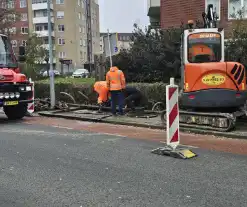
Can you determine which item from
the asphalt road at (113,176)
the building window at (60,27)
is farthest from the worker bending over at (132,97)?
the building window at (60,27)

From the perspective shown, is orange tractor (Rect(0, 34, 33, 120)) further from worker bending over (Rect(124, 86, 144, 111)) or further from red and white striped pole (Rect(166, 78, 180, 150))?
red and white striped pole (Rect(166, 78, 180, 150))

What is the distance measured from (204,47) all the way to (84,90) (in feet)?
22.3

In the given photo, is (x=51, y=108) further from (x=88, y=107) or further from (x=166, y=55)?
(x=166, y=55)

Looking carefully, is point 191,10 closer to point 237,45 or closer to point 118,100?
point 237,45

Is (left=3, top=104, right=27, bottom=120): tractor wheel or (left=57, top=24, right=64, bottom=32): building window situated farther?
(left=57, top=24, right=64, bottom=32): building window

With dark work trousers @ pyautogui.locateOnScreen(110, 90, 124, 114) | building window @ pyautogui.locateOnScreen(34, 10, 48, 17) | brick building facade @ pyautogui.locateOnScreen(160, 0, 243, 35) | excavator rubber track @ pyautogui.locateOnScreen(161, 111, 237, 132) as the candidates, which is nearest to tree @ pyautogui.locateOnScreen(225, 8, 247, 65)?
excavator rubber track @ pyautogui.locateOnScreen(161, 111, 237, 132)

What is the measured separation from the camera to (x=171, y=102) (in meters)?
7.20

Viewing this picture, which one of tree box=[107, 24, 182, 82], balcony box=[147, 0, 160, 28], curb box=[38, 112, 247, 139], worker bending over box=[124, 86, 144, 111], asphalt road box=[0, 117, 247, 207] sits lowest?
curb box=[38, 112, 247, 139]

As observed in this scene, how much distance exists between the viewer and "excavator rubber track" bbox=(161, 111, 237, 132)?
9.49m

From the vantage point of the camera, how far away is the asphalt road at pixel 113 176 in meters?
4.88

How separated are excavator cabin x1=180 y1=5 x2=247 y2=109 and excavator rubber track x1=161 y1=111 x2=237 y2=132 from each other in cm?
24

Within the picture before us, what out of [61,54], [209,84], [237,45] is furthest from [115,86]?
[61,54]

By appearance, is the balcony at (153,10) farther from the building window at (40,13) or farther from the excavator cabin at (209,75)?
the building window at (40,13)

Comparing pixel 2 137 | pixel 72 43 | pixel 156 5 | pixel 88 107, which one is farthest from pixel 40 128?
pixel 72 43
